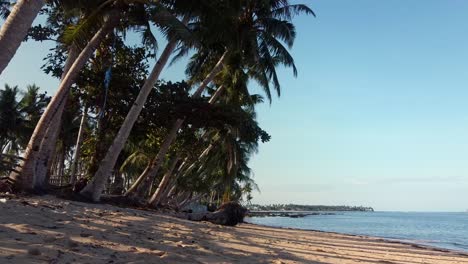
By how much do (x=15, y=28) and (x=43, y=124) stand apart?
5.91 metres

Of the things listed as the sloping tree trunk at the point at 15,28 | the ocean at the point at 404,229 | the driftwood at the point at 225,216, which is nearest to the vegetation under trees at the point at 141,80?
the sloping tree trunk at the point at 15,28

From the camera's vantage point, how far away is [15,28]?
21.3 ft

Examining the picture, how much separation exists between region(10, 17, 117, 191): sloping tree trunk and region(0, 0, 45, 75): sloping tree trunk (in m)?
5.72

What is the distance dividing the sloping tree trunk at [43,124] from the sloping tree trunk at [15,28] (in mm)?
5723

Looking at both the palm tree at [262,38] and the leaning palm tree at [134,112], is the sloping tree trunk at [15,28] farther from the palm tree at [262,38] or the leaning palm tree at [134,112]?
the palm tree at [262,38]

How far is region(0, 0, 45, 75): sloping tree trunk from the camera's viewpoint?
251 inches

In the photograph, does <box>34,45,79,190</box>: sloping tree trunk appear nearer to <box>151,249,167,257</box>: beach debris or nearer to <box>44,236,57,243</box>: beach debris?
<box>44,236,57,243</box>: beach debris

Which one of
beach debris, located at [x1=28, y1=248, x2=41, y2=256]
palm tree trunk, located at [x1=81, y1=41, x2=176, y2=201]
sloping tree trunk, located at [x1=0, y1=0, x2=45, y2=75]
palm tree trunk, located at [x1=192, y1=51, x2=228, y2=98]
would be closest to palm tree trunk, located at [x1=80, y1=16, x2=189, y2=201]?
palm tree trunk, located at [x1=81, y1=41, x2=176, y2=201]

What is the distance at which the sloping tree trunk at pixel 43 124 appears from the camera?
454 inches

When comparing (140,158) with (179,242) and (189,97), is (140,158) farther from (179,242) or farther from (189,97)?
(179,242)

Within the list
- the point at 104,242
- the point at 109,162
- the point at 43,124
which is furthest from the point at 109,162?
the point at 104,242

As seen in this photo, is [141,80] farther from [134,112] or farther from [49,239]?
[49,239]

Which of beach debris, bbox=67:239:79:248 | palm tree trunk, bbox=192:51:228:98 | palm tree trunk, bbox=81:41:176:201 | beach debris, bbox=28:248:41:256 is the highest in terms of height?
palm tree trunk, bbox=192:51:228:98

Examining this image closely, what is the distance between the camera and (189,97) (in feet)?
62.1
